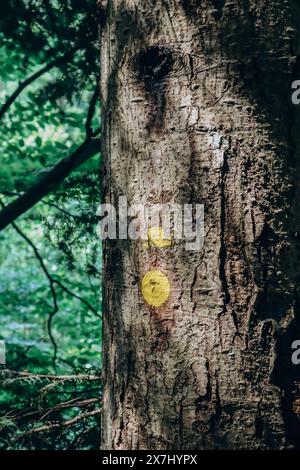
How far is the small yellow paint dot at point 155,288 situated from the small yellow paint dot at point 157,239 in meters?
0.07

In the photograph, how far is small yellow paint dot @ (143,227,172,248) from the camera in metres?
1.38

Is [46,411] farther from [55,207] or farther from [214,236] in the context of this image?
[55,207]

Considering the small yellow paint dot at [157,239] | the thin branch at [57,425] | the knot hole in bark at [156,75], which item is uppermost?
the knot hole in bark at [156,75]

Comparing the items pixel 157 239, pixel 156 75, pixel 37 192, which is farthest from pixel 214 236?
pixel 37 192

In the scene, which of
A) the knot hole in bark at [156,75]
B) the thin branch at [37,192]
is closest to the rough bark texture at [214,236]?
the knot hole in bark at [156,75]

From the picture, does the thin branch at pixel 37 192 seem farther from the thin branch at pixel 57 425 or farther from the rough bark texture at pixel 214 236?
the rough bark texture at pixel 214 236

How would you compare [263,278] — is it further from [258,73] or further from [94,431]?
[94,431]

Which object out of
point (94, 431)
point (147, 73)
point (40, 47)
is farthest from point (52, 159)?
point (147, 73)

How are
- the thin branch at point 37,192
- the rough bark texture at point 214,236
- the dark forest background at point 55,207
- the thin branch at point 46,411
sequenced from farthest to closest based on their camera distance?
the thin branch at point 37,192, the dark forest background at point 55,207, the thin branch at point 46,411, the rough bark texture at point 214,236

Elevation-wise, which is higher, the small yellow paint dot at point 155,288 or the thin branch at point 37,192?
the thin branch at point 37,192

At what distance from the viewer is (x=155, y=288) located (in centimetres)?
139

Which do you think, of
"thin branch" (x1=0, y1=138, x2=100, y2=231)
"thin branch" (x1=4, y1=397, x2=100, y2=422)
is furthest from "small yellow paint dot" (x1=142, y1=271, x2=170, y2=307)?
"thin branch" (x1=0, y1=138, x2=100, y2=231)

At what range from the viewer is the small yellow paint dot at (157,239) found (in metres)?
1.38

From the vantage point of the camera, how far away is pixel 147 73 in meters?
1.45
